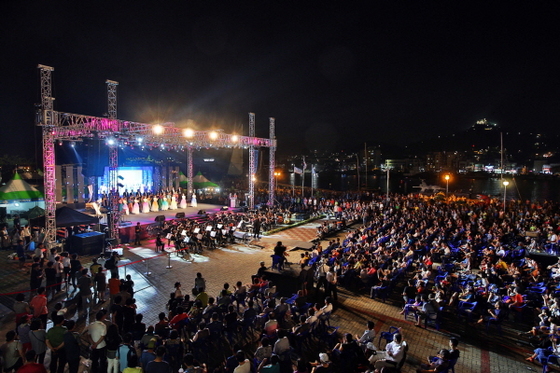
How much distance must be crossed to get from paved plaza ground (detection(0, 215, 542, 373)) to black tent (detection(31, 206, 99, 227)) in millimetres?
1922

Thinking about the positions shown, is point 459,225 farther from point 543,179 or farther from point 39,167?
point 543,179

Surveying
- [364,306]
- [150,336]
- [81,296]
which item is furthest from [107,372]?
[364,306]

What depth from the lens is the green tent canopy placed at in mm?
22219

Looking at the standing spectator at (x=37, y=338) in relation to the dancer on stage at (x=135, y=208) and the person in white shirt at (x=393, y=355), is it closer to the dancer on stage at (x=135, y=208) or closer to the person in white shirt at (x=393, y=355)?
the person in white shirt at (x=393, y=355)

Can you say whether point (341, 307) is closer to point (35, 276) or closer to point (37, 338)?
point (37, 338)

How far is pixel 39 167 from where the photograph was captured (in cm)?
3189

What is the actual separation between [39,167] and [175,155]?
44.8 feet

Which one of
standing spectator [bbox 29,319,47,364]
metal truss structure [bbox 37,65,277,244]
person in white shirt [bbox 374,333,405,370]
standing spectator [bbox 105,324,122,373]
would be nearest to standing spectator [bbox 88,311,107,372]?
standing spectator [bbox 105,324,122,373]

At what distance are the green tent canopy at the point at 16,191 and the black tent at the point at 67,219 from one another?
9983 mm

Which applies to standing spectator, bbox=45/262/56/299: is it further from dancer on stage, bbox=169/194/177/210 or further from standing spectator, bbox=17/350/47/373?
dancer on stage, bbox=169/194/177/210

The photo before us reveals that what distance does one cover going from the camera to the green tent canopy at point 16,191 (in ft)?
72.9

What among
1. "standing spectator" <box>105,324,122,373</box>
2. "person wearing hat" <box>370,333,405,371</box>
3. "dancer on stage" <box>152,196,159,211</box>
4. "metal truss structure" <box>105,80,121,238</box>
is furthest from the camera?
"dancer on stage" <box>152,196,159,211</box>

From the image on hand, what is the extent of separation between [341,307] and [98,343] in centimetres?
667

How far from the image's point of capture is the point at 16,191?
2277 centimetres
